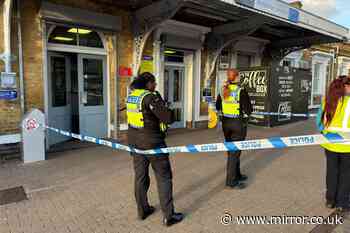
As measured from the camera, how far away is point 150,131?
288cm

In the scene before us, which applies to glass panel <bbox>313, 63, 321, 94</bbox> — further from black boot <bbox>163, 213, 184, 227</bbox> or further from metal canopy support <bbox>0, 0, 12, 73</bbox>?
metal canopy support <bbox>0, 0, 12, 73</bbox>

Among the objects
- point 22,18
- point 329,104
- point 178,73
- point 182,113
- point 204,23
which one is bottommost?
point 182,113

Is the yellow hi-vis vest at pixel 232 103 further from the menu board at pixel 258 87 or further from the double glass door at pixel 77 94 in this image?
the menu board at pixel 258 87

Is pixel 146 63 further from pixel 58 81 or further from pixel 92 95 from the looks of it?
pixel 58 81

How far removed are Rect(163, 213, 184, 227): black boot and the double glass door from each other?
14.6 feet

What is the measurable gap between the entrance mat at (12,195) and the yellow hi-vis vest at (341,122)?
4195mm

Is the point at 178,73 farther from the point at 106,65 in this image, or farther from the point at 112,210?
the point at 112,210

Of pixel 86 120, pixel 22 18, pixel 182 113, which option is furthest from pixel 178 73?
pixel 22 18

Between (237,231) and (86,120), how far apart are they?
505 cm

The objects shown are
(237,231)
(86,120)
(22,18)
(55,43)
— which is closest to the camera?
(237,231)

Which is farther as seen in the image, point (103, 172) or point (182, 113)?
point (182, 113)

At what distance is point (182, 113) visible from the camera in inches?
370

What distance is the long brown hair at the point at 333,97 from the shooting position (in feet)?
10.6

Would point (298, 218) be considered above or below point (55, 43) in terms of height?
below
